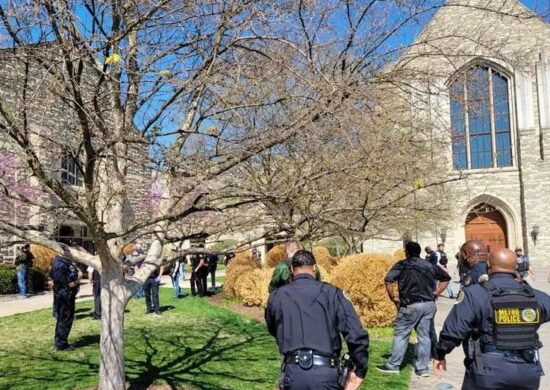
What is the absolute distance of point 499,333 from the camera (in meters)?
3.56

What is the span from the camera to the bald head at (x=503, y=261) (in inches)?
149

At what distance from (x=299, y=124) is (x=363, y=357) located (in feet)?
6.05

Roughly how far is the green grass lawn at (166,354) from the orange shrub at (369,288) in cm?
33

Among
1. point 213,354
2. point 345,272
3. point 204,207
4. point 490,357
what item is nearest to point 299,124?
point 204,207

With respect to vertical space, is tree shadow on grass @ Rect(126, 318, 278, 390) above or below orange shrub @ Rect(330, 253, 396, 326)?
below

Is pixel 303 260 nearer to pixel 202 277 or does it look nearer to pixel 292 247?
pixel 292 247

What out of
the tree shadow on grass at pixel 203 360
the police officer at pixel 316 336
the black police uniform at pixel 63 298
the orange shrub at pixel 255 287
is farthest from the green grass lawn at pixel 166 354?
the police officer at pixel 316 336

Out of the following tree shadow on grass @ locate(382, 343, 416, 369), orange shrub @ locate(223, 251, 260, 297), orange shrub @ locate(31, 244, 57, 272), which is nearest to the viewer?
tree shadow on grass @ locate(382, 343, 416, 369)

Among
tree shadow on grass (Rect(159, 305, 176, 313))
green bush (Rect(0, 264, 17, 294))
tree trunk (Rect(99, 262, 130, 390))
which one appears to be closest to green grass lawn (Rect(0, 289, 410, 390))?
tree shadow on grass (Rect(159, 305, 176, 313))

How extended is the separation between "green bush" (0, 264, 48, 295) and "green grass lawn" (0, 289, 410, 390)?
18.3ft

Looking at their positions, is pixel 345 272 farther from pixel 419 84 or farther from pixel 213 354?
pixel 419 84

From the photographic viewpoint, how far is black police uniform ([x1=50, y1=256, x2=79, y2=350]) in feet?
26.1

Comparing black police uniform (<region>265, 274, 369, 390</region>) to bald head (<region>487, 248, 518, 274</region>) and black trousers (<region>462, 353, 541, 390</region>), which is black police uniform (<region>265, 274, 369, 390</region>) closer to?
black trousers (<region>462, 353, 541, 390</region>)

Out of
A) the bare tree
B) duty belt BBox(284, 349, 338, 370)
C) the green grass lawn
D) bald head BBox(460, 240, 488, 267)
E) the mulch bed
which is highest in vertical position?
the bare tree
